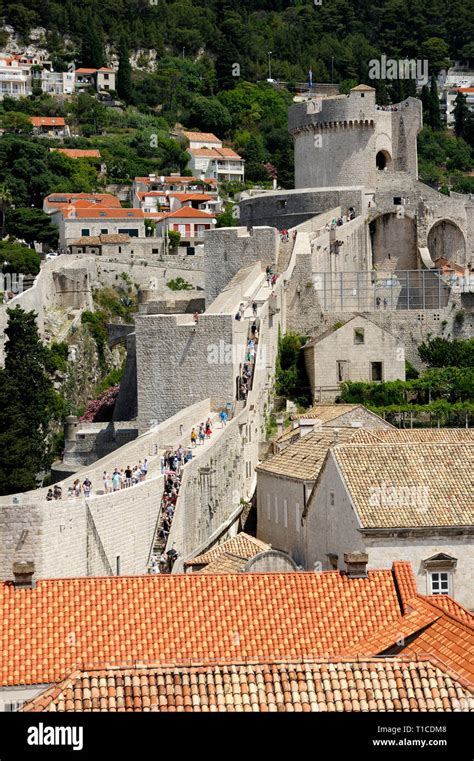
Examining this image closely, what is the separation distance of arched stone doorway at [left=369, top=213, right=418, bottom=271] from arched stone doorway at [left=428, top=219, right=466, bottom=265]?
34.5 inches

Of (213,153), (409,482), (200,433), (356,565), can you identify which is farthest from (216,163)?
(356,565)

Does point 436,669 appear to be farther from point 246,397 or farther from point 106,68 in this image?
point 106,68

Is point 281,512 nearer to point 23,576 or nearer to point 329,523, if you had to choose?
point 329,523

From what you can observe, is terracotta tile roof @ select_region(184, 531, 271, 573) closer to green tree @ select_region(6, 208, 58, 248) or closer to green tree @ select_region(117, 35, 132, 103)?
green tree @ select_region(6, 208, 58, 248)

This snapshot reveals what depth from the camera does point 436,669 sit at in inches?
736

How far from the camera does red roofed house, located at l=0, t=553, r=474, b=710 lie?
86.3ft

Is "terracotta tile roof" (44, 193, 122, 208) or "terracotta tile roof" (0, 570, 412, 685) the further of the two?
"terracotta tile roof" (44, 193, 122, 208)

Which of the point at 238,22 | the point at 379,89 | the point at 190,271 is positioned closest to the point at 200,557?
the point at 190,271

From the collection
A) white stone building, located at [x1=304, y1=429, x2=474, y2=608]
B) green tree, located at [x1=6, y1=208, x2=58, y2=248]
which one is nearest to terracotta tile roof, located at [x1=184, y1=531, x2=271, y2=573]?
white stone building, located at [x1=304, y1=429, x2=474, y2=608]

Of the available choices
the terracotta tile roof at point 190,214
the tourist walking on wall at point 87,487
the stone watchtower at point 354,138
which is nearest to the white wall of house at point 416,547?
the tourist walking on wall at point 87,487

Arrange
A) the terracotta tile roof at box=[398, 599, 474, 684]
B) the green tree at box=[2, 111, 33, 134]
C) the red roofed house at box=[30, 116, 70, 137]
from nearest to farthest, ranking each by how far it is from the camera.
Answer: the terracotta tile roof at box=[398, 599, 474, 684]
the green tree at box=[2, 111, 33, 134]
the red roofed house at box=[30, 116, 70, 137]

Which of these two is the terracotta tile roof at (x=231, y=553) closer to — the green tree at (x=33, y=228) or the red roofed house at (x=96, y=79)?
the green tree at (x=33, y=228)

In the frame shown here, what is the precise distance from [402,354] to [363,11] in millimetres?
129071

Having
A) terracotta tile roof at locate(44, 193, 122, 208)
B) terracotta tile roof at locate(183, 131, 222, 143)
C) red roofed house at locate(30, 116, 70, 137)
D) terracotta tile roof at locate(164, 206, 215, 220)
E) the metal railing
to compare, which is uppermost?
red roofed house at locate(30, 116, 70, 137)
